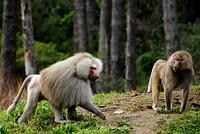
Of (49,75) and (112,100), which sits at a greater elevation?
(49,75)

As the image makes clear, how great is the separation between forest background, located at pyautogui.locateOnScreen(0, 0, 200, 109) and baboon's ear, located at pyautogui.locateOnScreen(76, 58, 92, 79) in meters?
8.19

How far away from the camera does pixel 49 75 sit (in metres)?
8.02

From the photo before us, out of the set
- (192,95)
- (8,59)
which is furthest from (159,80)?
(8,59)

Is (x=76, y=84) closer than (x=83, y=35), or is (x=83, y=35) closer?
(x=76, y=84)

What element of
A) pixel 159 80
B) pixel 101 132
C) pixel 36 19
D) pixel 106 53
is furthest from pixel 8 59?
pixel 36 19

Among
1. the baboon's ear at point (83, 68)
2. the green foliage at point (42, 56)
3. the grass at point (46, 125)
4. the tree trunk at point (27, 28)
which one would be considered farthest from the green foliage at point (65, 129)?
the green foliage at point (42, 56)

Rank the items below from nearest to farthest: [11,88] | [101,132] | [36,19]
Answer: [101,132], [11,88], [36,19]

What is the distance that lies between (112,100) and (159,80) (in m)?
1.30

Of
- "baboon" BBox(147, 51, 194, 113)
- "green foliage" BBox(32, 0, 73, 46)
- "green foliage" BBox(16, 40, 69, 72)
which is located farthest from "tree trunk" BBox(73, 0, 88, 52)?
"baboon" BBox(147, 51, 194, 113)

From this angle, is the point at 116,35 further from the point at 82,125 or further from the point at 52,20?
the point at 82,125

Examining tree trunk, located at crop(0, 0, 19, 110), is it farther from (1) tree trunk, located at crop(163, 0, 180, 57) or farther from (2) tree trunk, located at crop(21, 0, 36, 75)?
(1) tree trunk, located at crop(163, 0, 180, 57)

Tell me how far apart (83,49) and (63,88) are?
12.9 m

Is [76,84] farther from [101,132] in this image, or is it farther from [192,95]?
[192,95]

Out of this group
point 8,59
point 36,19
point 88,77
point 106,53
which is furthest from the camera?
point 36,19
